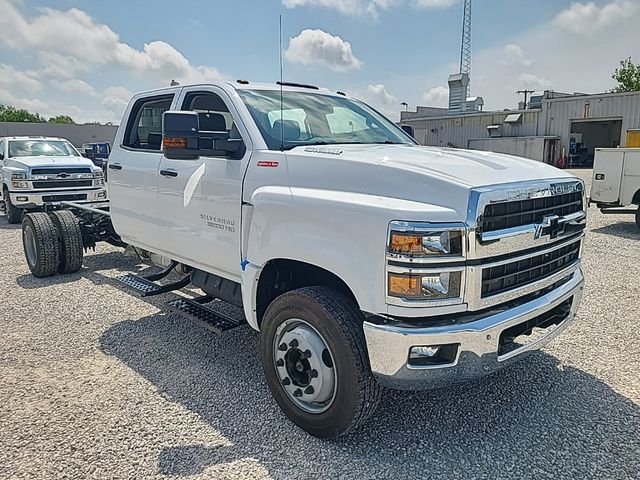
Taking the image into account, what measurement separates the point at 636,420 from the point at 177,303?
11.4ft

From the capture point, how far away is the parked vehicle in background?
11.3m

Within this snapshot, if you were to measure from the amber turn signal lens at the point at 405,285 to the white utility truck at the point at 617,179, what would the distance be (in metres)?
9.72

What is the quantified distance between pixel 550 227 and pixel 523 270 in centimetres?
31

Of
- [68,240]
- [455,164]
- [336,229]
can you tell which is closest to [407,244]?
[336,229]

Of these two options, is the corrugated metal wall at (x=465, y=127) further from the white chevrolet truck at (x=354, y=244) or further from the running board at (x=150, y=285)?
the white chevrolet truck at (x=354, y=244)

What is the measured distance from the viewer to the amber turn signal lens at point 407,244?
2525 mm

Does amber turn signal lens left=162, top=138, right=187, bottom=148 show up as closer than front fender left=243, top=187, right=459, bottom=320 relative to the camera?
No

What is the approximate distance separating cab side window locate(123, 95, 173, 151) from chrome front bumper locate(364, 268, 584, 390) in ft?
10.2

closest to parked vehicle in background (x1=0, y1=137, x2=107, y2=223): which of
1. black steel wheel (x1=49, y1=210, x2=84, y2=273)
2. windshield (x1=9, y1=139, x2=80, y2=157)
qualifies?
windshield (x1=9, y1=139, x2=80, y2=157)

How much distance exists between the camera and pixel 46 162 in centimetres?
1173

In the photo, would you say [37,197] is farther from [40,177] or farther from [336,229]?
[336,229]

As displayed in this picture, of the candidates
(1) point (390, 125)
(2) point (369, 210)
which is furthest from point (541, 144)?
(2) point (369, 210)

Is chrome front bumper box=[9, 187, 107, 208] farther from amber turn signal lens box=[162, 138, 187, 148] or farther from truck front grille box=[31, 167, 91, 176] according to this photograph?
amber turn signal lens box=[162, 138, 187, 148]

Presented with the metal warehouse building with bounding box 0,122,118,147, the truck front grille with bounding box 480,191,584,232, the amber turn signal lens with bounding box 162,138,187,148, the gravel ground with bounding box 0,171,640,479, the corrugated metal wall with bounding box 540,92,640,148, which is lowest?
the gravel ground with bounding box 0,171,640,479
